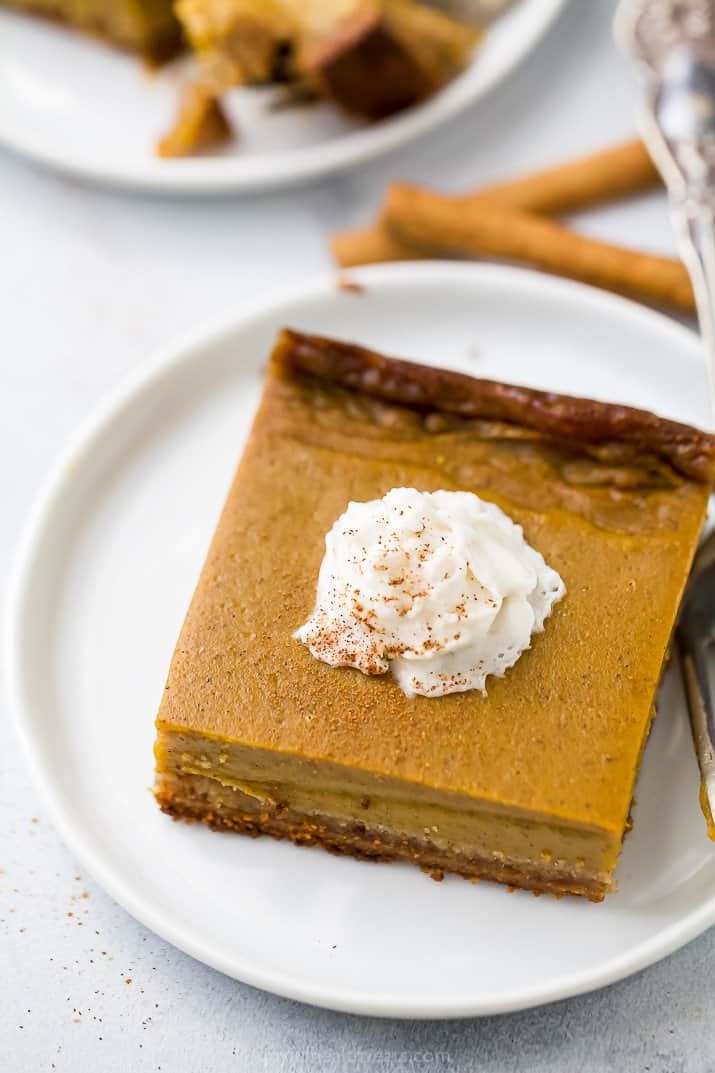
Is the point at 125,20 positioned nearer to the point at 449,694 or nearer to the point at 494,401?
the point at 494,401

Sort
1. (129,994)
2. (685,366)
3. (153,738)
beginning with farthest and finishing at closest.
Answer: (685,366) → (153,738) → (129,994)

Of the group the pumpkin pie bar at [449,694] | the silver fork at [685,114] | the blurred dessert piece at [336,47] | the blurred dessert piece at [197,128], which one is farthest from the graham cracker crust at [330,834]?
the blurred dessert piece at [336,47]

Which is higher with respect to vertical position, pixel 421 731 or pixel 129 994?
pixel 421 731

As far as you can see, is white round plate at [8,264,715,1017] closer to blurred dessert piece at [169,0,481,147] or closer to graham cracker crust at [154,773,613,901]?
graham cracker crust at [154,773,613,901]

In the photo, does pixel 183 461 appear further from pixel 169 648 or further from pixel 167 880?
pixel 167 880

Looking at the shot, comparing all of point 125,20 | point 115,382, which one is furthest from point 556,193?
point 125,20

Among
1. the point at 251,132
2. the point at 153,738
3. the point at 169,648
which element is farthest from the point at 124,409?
the point at 251,132
